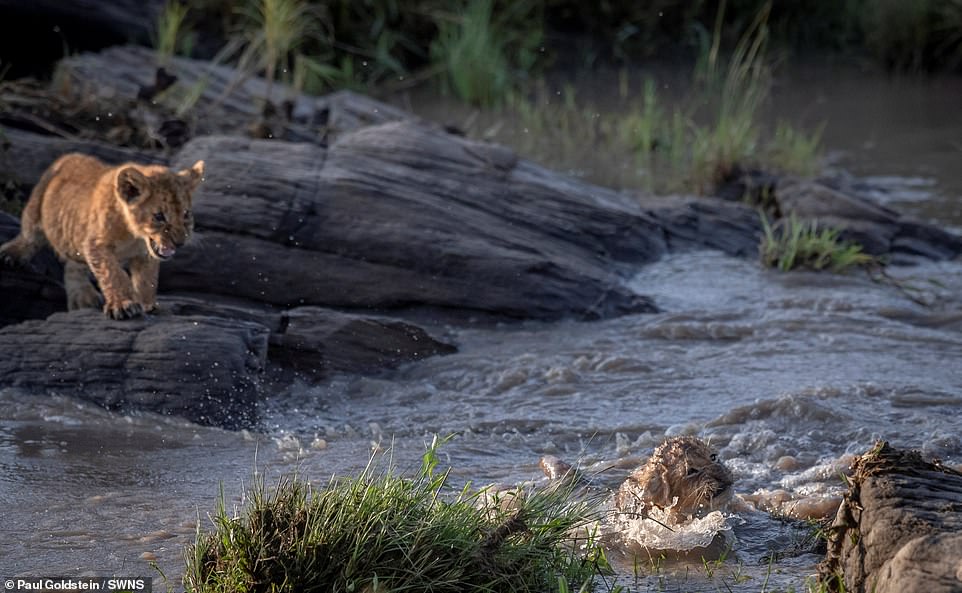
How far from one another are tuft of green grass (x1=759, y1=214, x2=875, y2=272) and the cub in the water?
4104 mm

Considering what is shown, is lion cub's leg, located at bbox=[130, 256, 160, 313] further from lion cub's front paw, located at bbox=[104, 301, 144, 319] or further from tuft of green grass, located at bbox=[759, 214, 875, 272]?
tuft of green grass, located at bbox=[759, 214, 875, 272]

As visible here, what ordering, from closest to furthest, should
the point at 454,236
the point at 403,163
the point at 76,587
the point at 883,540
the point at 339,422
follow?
the point at 883,540 < the point at 76,587 < the point at 339,422 < the point at 454,236 < the point at 403,163

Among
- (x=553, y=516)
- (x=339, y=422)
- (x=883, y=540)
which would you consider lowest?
(x=339, y=422)

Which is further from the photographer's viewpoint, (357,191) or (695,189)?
(695,189)

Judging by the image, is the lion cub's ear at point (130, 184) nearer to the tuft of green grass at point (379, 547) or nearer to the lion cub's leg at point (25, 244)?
the lion cub's leg at point (25, 244)

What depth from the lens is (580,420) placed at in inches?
232

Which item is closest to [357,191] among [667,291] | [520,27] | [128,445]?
[667,291]

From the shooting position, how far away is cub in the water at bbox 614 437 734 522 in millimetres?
4426

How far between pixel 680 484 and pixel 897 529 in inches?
47.6

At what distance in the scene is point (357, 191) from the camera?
7.82 meters

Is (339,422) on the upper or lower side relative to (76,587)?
lower

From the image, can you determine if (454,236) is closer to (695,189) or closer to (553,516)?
(695,189)

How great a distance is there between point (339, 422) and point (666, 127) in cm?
685

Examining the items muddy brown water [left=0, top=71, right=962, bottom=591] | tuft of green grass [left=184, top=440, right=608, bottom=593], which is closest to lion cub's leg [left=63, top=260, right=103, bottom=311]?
muddy brown water [left=0, top=71, right=962, bottom=591]
